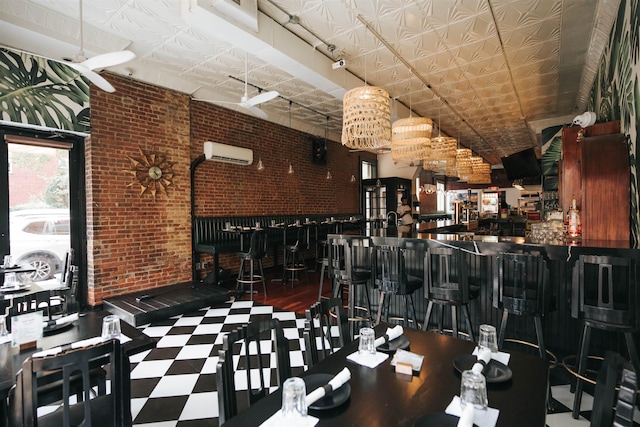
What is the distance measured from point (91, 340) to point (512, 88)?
728cm

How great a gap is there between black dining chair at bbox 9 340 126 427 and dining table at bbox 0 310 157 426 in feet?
0.16

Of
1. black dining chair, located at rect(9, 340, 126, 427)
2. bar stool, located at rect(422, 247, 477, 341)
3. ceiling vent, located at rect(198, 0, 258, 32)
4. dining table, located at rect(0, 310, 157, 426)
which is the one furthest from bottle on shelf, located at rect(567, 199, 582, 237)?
black dining chair, located at rect(9, 340, 126, 427)

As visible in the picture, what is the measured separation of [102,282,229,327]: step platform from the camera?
4.45 metres

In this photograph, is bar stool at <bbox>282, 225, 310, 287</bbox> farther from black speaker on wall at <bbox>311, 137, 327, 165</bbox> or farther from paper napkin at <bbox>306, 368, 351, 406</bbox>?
paper napkin at <bbox>306, 368, 351, 406</bbox>

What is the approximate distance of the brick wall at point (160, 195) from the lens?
4922 millimetres

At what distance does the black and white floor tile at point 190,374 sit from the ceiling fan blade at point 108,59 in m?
3.02

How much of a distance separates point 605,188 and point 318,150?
22.0 ft

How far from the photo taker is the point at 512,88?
612 centimetres

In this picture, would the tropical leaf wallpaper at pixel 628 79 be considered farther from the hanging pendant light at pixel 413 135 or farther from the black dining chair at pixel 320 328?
the black dining chair at pixel 320 328

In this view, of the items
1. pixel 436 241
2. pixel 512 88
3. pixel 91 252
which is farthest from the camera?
pixel 512 88

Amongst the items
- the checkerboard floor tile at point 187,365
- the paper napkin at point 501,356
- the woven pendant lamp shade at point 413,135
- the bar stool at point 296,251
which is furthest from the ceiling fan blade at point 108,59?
the bar stool at point 296,251

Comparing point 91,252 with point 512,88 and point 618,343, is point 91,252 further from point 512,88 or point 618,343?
point 512,88

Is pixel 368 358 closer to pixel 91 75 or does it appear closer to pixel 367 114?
pixel 367 114

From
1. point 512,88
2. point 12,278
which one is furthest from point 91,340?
point 512,88
